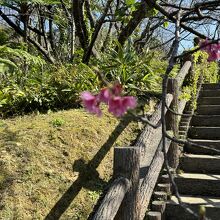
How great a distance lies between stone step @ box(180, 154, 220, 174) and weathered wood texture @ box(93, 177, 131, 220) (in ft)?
7.81

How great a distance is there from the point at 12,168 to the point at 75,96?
2.16 metres

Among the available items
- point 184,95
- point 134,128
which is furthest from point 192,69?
point 134,128

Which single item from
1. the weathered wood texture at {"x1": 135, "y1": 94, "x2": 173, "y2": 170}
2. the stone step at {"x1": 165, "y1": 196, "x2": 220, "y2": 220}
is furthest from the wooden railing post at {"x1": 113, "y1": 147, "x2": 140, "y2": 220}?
the stone step at {"x1": 165, "y1": 196, "x2": 220, "y2": 220}

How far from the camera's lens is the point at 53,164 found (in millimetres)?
4836

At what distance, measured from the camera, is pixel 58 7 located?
1145 cm

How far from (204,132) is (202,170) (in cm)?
101

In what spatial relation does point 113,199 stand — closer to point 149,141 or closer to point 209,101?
point 149,141

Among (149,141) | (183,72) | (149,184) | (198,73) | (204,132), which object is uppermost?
(183,72)

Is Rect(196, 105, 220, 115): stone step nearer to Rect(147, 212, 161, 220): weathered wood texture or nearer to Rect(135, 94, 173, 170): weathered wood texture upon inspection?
Rect(135, 94, 173, 170): weathered wood texture

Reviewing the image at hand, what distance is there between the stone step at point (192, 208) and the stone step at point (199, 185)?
21 cm

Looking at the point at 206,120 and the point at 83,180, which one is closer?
the point at 83,180

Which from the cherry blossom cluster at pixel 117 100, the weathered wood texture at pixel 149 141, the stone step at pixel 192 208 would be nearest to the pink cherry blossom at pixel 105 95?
the cherry blossom cluster at pixel 117 100

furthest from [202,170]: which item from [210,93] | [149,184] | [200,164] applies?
[210,93]

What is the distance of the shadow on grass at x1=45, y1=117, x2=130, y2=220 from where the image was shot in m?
4.41
